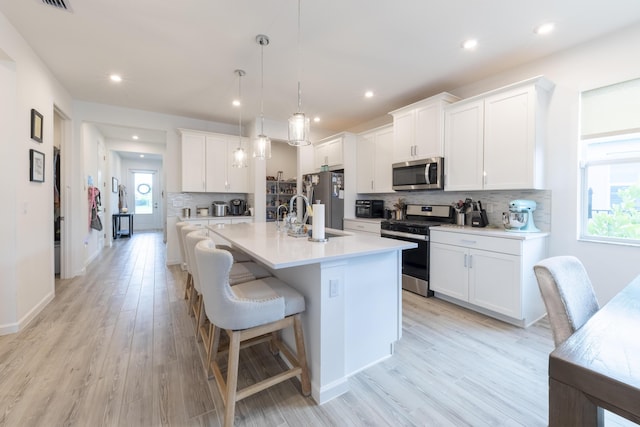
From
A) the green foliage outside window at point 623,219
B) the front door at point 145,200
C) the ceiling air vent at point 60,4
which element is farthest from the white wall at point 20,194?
the front door at point 145,200

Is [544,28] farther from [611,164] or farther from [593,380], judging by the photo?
[593,380]

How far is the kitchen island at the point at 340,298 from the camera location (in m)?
1.62

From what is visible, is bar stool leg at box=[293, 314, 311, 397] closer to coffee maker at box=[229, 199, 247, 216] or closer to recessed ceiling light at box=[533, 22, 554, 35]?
recessed ceiling light at box=[533, 22, 554, 35]

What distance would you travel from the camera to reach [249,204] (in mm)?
5387

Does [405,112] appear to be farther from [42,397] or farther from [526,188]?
[42,397]

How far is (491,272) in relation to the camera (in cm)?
277

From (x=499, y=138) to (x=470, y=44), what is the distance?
1.00m

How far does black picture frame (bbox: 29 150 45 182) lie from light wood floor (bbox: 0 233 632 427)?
4.59 feet

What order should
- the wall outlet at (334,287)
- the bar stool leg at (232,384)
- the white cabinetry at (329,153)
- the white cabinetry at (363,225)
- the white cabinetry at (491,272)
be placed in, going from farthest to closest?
the white cabinetry at (329,153) → the white cabinetry at (363,225) → the white cabinetry at (491,272) → the wall outlet at (334,287) → the bar stool leg at (232,384)

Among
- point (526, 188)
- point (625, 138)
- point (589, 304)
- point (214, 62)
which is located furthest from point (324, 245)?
point (625, 138)

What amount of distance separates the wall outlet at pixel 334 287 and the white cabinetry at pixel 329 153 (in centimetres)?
355

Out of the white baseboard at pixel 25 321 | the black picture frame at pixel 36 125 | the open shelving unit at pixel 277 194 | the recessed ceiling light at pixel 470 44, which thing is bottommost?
the white baseboard at pixel 25 321

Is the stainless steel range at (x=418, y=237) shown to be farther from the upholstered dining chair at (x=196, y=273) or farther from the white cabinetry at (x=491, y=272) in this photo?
the upholstered dining chair at (x=196, y=273)

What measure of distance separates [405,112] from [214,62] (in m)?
2.52
